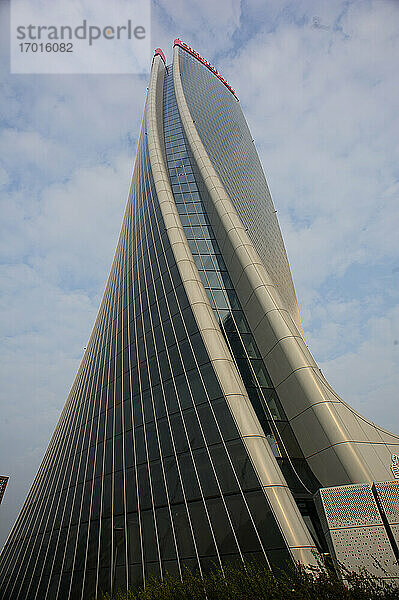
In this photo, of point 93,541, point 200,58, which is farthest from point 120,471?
point 200,58

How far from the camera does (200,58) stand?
234 ft

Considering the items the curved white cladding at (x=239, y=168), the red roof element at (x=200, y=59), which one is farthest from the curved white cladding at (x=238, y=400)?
the red roof element at (x=200, y=59)

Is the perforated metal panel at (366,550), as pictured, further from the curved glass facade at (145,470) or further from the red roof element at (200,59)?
the red roof element at (200,59)

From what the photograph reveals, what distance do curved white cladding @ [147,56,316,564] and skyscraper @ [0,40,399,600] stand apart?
0.06 m

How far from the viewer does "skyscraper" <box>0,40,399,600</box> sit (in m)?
11.3

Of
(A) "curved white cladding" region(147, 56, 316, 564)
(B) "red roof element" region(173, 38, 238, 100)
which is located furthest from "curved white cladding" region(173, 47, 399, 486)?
(B) "red roof element" region(173, 38, 238, 100)

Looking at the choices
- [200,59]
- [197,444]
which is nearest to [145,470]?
[197,444]

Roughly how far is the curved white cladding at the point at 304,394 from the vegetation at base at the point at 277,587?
12.8 feet

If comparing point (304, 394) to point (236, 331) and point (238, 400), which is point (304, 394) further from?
point (236, 331)

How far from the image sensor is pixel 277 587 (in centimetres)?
823

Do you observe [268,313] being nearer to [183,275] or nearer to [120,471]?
[183,275]

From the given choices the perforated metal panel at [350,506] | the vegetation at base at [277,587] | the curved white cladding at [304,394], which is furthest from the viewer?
the curved white cladding at [304,394]

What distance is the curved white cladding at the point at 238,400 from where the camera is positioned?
1067 centimetres

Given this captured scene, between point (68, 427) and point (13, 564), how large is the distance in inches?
320
